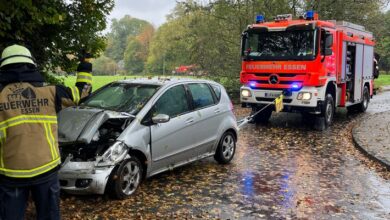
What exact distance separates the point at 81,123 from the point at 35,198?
8.16 feet

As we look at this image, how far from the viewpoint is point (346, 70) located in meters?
13.8

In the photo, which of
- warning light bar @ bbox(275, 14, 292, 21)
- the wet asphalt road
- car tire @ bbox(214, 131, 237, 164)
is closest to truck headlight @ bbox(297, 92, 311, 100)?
the wet asphalt road

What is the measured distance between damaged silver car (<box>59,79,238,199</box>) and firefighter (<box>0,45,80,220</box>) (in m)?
2.19

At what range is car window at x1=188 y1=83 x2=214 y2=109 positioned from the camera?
7387 mm

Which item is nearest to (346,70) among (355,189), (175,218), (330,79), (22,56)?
(330,79)

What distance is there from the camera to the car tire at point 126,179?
5668 millimetres

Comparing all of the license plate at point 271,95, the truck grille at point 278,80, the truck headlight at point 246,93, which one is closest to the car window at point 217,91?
the truck grille at point 278,80

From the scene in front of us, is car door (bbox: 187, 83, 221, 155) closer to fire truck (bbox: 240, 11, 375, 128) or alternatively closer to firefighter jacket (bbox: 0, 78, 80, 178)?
→ firefighter jacket (bbox: 0, 78, 80, 178)

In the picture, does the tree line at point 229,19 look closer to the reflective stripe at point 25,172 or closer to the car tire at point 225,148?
the car tire at point 225,148

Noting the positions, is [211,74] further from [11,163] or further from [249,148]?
[11,163]

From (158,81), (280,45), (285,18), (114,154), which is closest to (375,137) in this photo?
(280,45)

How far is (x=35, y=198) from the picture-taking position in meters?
3.37

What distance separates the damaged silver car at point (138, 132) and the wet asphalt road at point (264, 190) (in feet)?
0.95

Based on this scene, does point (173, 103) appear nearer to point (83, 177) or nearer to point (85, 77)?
point (83, 177)
